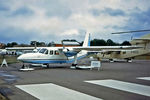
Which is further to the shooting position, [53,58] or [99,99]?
[53,58]

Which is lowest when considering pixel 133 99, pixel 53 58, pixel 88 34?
pixel 133 99

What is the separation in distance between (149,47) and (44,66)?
52.8 ft

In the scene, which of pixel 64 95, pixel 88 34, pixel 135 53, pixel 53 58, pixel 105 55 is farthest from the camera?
pixel 105 55

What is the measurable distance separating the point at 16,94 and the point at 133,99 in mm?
4515

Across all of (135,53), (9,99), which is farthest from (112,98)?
(135,53)

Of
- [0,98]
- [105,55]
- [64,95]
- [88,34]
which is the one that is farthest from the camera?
[105,55]

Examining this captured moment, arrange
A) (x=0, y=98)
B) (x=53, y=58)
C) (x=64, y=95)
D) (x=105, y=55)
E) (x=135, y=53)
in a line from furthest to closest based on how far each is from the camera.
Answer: (x=105, y=55), (x=135, y=53), (x=53, y=58), (x=64, y=95), (x=0, y=98)

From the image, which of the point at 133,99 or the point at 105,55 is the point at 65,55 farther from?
the point at 105,55

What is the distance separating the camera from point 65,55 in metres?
23.0

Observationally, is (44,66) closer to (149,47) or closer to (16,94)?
(16,94)

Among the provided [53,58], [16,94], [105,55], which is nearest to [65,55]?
[53,58]

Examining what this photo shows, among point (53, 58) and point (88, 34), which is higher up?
point (88, 34)

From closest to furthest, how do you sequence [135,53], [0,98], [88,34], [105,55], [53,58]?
[0,98], [53,58], [88,34], [135,53], [105,55]

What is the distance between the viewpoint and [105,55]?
134ft
